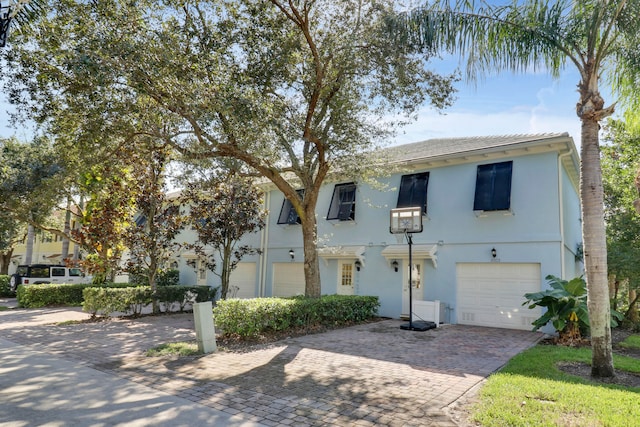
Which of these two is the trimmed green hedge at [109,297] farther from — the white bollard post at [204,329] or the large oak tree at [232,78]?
the white bollard post at [204,329]

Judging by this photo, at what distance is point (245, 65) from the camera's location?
31.4 feet

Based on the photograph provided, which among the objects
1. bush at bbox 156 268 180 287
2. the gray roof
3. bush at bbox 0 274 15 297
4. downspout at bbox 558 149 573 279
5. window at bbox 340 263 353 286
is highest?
the gray roof

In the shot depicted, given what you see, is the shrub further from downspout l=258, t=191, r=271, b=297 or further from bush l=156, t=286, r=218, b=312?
bush l=156, t=286, r=218, b=312

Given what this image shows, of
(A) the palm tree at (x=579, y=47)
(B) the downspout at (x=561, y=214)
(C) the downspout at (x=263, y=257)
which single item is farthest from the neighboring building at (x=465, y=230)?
(A) the palm tree at (x=579, y=47)

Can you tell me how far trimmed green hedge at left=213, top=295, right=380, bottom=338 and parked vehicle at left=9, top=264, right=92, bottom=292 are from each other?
48.6 feet

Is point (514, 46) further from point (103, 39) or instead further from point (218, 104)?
point (103, 39)

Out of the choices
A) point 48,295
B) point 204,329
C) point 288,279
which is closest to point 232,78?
point 204,329

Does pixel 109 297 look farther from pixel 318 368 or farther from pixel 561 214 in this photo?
pixel 561 214

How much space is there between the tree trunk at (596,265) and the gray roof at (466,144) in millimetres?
5658

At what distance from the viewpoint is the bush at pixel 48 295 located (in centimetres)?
1658

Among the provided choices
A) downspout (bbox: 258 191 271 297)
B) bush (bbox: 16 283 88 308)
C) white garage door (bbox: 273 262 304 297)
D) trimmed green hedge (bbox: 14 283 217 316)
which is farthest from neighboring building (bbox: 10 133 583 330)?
bush (bbox: 16 283 88 308)

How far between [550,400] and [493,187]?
8.46 metres

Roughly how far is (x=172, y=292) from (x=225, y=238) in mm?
2856

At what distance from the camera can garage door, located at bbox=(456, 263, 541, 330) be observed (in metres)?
11.8
